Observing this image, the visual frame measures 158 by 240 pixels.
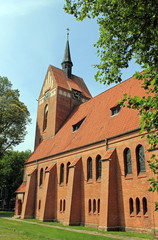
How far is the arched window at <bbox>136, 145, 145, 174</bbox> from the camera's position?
50.0ft

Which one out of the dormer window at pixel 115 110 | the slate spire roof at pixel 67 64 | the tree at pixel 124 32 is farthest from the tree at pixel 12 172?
the tree at pixel 124 32

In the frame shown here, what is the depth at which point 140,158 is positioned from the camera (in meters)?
15.5

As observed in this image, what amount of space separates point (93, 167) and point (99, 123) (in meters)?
4.48

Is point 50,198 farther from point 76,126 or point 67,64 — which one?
point 67,64

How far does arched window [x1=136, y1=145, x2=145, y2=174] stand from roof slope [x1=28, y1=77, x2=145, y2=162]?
1.60 m

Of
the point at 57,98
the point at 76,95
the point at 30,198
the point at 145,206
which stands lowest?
the point at 30,198

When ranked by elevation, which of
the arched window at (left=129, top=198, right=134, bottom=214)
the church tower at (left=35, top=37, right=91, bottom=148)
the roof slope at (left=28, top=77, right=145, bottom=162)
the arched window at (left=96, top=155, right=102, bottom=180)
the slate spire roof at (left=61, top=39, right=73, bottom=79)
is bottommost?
the arched window at (left=129, top=198, right=134, bottom=214)

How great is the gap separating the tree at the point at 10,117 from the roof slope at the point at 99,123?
461 centimetres

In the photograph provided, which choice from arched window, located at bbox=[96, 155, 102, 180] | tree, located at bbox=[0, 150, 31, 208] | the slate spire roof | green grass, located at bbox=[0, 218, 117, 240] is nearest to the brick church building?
arched window, located at bbox=[96, 155, 102, 180]

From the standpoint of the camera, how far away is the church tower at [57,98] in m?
31.5

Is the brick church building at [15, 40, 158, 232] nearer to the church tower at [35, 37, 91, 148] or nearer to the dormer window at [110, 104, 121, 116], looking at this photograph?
the dormer window at [110, 104, 121, 116]

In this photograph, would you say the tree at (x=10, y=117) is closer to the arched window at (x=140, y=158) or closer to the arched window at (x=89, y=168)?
the arched window at (x=89, y=168)

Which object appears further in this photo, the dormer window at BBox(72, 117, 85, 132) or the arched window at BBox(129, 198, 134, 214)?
the dormer window at BBox(72, 117, 85, 132)

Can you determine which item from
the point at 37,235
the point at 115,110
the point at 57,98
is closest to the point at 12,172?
the point at 57,98
